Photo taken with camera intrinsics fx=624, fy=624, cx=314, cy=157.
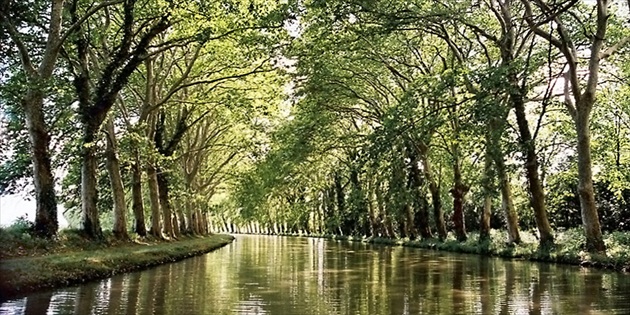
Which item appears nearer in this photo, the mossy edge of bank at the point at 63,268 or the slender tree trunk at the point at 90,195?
the mossy edge of bank at the point at 63,268

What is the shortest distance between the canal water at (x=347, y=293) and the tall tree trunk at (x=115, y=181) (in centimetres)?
723

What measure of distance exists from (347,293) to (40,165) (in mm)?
11089

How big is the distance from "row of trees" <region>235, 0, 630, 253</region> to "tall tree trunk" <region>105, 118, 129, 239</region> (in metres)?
7.99

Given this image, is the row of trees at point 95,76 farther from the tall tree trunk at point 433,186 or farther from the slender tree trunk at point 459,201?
the slender tree trunk at point 459,201

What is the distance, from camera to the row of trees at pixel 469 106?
763 inches

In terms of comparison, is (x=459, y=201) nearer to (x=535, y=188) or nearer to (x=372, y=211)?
(x=535, y=188)

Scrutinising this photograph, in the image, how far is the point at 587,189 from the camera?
19859mm

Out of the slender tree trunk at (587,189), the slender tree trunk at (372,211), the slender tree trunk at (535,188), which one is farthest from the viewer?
the slender tree trunk at (372,211)

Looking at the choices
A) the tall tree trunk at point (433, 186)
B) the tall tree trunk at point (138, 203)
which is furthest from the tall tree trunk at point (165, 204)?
the tall tree trunk at point (433, 186)

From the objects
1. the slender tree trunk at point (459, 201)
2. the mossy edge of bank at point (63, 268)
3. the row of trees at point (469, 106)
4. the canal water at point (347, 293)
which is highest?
the row of trees at point (469, 106)

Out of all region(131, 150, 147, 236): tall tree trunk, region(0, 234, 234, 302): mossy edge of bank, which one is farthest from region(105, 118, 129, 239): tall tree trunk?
region(131, 150, 147, 236): tall tree trunk

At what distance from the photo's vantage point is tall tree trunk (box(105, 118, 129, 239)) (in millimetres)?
25203

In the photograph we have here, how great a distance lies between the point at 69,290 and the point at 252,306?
491 cm

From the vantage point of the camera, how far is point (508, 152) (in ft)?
64.7
